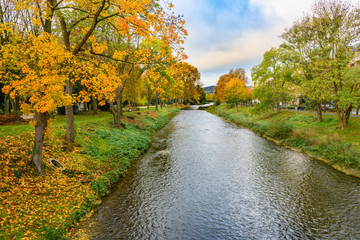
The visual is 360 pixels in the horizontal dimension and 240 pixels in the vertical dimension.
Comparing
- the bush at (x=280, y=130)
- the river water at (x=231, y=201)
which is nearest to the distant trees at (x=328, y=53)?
the bush at (x=280, y=130)

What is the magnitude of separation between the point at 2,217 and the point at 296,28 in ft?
110

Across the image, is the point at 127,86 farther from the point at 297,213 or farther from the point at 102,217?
the point at 297,213

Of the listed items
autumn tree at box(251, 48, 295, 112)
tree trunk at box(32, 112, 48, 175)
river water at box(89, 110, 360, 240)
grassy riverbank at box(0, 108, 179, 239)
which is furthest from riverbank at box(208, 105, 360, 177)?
tree trunk at box(32, 112, 48, 175)

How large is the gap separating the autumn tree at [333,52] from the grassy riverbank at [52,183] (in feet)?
73.2

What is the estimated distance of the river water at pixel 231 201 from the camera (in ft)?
27.8

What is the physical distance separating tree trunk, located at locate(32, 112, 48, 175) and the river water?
13.1 feet

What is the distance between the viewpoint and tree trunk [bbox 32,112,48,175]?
30.7 feet

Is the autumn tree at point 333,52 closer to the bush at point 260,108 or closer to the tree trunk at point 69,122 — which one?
the bush at point 260,108

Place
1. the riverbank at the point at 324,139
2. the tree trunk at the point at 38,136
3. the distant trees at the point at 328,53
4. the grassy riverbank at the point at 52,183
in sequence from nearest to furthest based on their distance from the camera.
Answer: the grassy riverbank at the point at 52,183 → the tree trunk at the point at 38,136 → the riverbank at the point at 324,139 → the distant trees at the point at 328,53

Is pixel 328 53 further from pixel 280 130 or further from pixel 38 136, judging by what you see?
pixel 38 136

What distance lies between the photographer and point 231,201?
427 inches

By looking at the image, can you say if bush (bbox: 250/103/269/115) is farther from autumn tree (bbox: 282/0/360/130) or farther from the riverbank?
autumn tree (bbox: 282/0/360/130)

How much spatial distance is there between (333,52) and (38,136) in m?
29.1

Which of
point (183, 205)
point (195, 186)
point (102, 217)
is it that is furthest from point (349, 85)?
point (102, 217)
